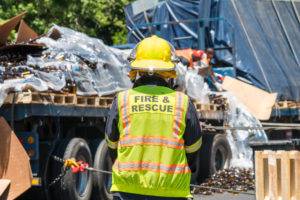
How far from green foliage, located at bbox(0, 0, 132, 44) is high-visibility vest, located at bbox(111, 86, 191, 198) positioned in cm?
1583

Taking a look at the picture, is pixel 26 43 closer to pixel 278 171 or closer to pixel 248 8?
pixel 278 171

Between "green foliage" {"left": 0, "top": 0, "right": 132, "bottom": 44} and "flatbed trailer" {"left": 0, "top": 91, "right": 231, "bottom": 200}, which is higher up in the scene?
"green foliage" {"left": 0, "top": 0, "right": 132, "bottom": 44}

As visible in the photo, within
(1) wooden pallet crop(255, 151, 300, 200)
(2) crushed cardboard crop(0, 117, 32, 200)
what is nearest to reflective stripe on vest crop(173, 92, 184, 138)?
(1) wooden pallet crop(255, 151, 300, 200)

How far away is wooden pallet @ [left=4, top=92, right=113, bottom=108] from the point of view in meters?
11.0

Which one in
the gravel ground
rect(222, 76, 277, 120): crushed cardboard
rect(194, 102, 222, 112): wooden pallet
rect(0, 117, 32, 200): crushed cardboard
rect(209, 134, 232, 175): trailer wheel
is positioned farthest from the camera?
rect(222, 76, 277, 120): crushed cardboard

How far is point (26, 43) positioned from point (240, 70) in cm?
760

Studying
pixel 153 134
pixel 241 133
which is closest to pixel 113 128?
pixel 153 134

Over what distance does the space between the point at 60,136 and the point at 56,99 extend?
2.69 feet

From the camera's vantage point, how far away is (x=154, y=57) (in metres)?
5.89

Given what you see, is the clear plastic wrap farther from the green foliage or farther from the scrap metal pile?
the green foliage

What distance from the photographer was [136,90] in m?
5.90

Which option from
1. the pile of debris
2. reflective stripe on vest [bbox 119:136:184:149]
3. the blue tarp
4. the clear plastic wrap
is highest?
the blue tarp

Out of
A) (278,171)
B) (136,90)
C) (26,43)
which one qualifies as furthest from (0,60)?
(136,90)

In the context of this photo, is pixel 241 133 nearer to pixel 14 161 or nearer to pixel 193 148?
pixel 14 161
